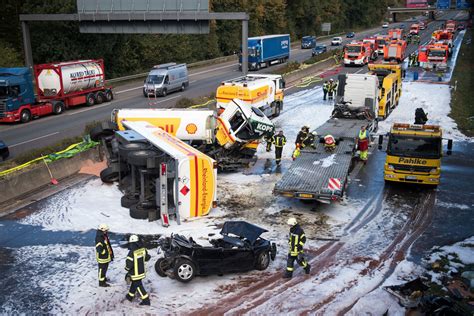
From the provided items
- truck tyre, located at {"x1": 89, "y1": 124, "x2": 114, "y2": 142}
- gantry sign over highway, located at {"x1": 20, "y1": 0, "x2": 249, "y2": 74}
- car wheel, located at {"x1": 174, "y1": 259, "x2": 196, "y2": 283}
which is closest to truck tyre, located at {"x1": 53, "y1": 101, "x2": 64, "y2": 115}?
gantry sign over highway, located at {"x1": 20, "y1": 0, "x2": 249, "y2": 74}

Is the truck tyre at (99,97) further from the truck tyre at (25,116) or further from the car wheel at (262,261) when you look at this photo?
the car wheel at (262,261)

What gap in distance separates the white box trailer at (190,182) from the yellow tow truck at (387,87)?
16264 mm

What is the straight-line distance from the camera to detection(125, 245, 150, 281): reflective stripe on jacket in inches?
418

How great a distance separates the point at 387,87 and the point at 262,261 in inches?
804

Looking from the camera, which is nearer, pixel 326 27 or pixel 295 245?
pixel 295 245

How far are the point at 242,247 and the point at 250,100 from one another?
52.3 ft

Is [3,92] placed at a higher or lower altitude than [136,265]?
higher

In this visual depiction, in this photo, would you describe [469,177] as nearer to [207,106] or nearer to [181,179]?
[181,179]

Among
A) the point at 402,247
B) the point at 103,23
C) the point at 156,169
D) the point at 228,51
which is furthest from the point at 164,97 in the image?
the point at 228,51

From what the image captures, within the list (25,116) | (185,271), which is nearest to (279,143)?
(185,271)

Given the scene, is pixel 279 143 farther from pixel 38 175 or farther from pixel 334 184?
pixel 38 175

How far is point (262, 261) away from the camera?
12.5 meters

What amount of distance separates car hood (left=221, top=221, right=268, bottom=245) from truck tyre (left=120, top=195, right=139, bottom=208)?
4.89 metres

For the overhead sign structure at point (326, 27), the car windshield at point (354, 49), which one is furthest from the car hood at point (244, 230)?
the overhead sign structure at point (326, 27)
